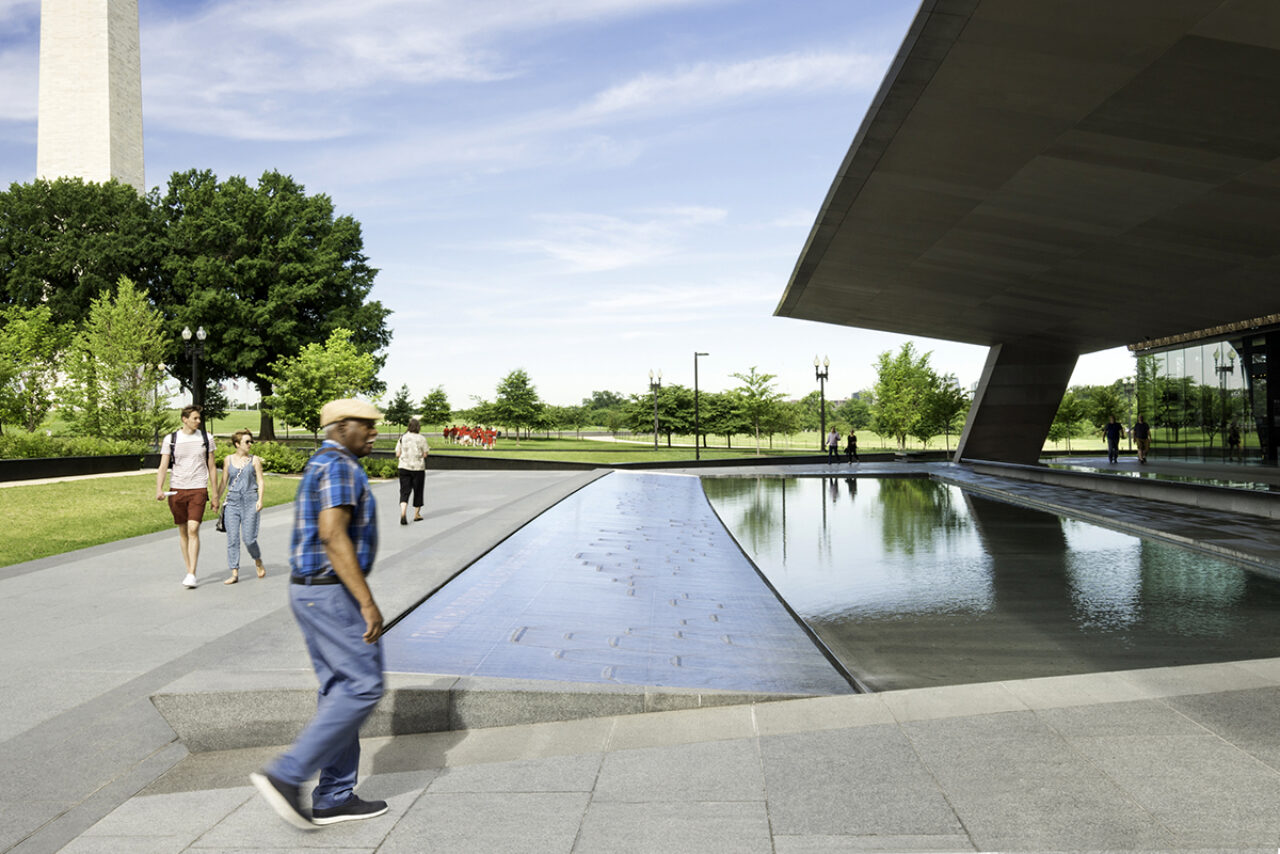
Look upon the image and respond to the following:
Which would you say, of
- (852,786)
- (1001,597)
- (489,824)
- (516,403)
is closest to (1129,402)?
(516,403)

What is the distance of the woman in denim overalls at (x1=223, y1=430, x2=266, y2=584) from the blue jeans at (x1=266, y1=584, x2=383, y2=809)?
5871 millimetres

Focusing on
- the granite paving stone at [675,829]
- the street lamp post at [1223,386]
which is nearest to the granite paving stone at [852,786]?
the granite paving stone at [675,829]

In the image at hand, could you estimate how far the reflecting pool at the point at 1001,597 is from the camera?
6910 millimetres

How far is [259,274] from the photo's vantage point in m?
44.3

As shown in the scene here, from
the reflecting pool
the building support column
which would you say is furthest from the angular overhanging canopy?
the building support column

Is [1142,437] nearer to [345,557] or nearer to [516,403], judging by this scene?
[345,557]

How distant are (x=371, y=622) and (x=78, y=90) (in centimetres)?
6199

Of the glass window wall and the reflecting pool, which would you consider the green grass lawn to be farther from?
the glass window wall

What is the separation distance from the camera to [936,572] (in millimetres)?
10906

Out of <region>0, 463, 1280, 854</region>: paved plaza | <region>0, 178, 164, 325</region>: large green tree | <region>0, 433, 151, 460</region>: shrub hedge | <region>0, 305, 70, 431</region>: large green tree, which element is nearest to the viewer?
<region>0, 463, 1280, 854</region>: paved plaza

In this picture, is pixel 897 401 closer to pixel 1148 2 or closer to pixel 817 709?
pixel 1148 2

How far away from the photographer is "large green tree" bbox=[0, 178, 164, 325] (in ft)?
139

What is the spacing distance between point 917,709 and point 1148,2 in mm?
6593

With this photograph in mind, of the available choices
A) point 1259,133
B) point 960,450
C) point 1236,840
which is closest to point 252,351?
point 960,450
